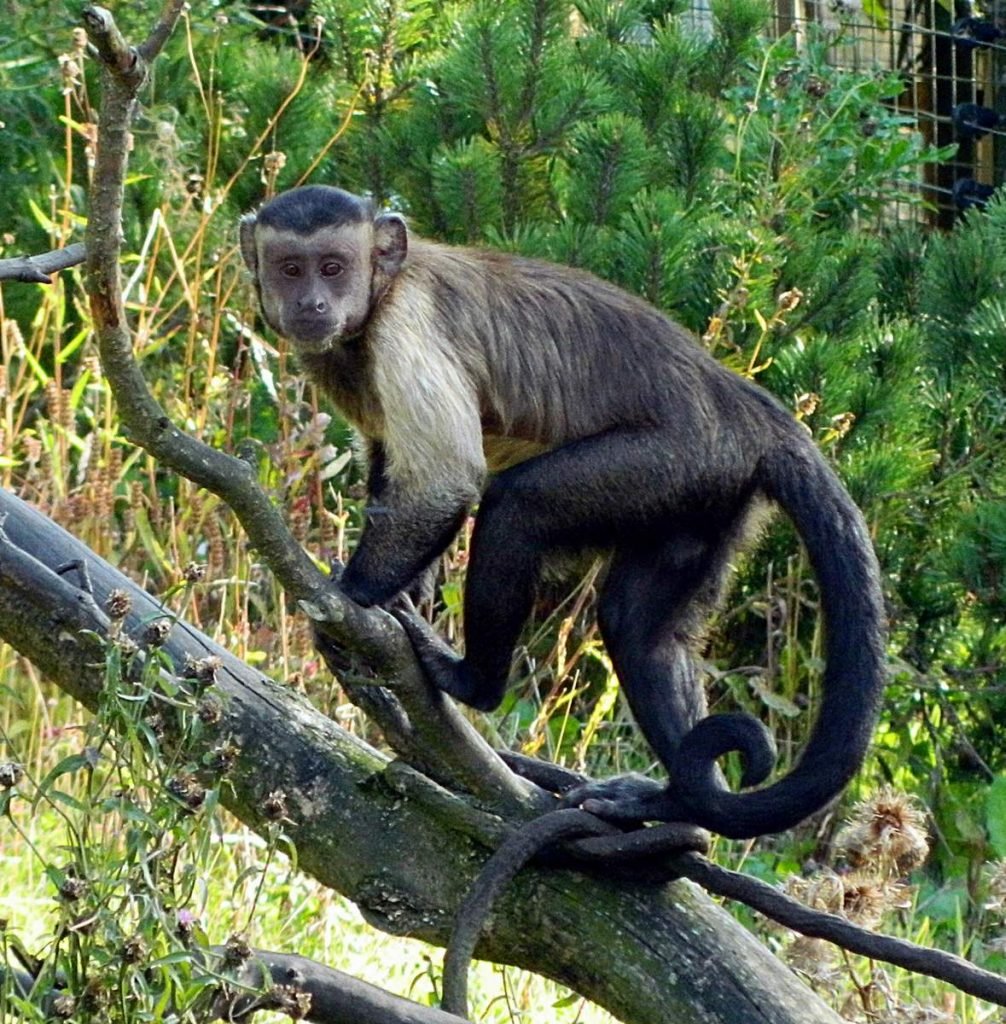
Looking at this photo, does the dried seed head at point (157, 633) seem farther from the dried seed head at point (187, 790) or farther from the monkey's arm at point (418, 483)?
the monkey's arm at point (418, 483)

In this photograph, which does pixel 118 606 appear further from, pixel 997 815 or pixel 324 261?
pixel 997 815

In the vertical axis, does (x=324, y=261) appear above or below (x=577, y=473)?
above

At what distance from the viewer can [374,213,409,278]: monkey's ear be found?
4355mm

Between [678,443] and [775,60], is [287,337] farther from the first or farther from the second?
[775,60]

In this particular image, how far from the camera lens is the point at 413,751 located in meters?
3.51

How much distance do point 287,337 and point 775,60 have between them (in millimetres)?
3326

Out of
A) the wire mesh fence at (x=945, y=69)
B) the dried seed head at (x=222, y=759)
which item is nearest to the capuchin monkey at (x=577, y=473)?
the dried seed head at (x=222, y=759)

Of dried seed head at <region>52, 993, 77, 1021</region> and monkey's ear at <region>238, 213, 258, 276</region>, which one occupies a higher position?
monkey's ear at <region>238, 213, 258, 276</region>

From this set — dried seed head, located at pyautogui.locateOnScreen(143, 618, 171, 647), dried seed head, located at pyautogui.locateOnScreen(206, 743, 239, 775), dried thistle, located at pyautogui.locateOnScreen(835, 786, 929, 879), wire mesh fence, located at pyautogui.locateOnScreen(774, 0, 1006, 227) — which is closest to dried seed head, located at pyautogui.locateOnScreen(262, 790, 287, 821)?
dried seed head, located at pyautogui.locateOnScreen(206, 743, 239, 775)

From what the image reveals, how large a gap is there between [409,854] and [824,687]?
96 cm

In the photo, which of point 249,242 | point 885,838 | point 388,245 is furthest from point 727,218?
point 885,838

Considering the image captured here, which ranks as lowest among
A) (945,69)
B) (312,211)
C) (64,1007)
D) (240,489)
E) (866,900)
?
(866,900)

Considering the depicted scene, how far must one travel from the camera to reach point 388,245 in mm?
4363

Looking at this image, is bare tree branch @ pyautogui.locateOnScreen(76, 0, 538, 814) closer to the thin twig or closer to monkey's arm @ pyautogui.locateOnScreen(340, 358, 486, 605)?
monkey's arm @ pyautogui.locateOnScreen(340, 358, 486, 605)
